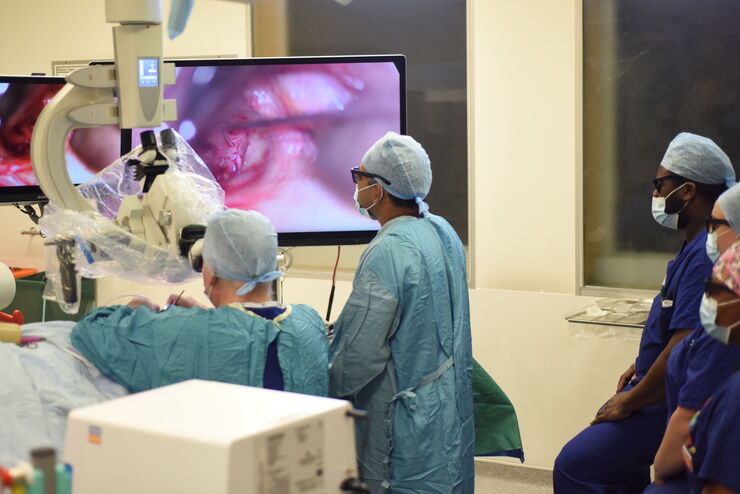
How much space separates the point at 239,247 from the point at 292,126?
3.14 ft

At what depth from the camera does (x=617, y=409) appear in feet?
9.18

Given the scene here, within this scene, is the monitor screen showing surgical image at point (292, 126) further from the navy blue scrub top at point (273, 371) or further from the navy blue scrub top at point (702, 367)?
the navy blue scrub top at point (702, 367)

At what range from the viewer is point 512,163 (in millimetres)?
3801

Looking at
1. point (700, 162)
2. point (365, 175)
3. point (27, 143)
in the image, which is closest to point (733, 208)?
point (700, 162)

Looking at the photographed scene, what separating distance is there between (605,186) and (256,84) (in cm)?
162

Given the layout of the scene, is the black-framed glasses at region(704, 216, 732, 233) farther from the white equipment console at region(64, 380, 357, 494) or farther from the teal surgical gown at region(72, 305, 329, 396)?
the white equipment console at region(64, 380, 357, 494)

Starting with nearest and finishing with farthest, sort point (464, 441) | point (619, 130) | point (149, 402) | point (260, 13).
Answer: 1. point (149, 402)
2. point (464, 441)
3. point (619, 130)
4. point (260, 13)

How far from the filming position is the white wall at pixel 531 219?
3.68 metres

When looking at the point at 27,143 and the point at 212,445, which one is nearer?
the point at 212,445

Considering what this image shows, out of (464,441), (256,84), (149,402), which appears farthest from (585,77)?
(149,402)

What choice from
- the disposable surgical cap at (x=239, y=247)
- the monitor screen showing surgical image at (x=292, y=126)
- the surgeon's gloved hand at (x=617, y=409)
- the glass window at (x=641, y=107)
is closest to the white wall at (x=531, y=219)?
the glass window at (x=641, y=107)

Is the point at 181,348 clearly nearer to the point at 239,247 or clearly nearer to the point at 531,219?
the point at 239,247

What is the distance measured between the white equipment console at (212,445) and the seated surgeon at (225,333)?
1.13 ft

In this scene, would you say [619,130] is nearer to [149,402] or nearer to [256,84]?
[256,84]
